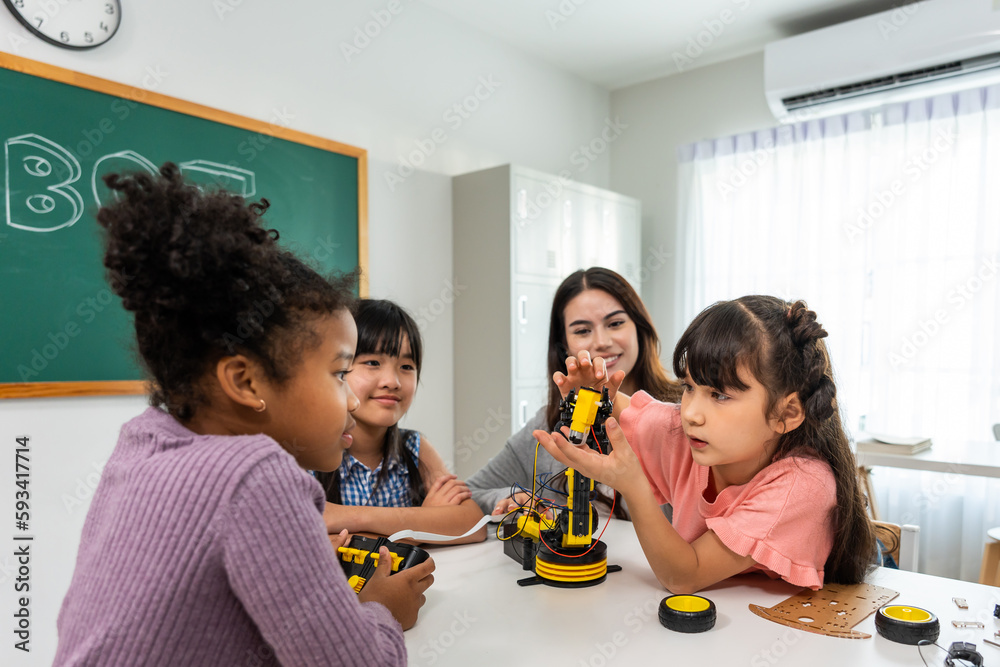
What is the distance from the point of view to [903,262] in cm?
332

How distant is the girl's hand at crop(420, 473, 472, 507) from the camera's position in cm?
146

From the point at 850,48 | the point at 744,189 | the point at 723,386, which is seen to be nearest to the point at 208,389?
the point at 723,386

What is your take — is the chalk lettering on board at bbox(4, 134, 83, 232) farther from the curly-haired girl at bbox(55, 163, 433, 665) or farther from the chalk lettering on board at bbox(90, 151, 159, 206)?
the curly-haired girl at bbox(55, 163, 433, 665)

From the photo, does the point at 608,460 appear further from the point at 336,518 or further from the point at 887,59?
the point at 887,59

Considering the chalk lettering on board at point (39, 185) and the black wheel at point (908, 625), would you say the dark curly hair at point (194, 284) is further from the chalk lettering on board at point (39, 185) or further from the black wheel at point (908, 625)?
the chalk lettering on board at point (39, 185)

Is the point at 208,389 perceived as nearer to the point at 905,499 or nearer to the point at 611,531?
the point at 611,531

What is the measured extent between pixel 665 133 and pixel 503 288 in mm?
1791

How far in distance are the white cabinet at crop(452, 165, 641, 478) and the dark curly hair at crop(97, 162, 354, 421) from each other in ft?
7.84

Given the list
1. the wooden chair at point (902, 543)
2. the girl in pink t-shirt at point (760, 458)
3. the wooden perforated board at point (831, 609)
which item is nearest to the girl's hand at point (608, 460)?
the girl in pink t-shirt at point (760, 458)

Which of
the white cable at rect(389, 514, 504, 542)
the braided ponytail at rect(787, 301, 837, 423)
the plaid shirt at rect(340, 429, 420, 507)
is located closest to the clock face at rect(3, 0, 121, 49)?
the plaid shirt at rect(340, 429, 420, 507)

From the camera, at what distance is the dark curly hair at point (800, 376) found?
1105 mm

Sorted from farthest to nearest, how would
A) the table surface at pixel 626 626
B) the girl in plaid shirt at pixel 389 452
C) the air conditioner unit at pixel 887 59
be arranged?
the air conditioner unit at pixel 887 59, the girl in plaid shirt at pixel 389 452, the table surface at pixel 626 626

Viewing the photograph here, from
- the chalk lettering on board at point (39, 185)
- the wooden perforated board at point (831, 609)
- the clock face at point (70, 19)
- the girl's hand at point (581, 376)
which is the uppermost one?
the clock face at point (70, 19)

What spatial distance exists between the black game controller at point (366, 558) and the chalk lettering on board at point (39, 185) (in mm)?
1586
